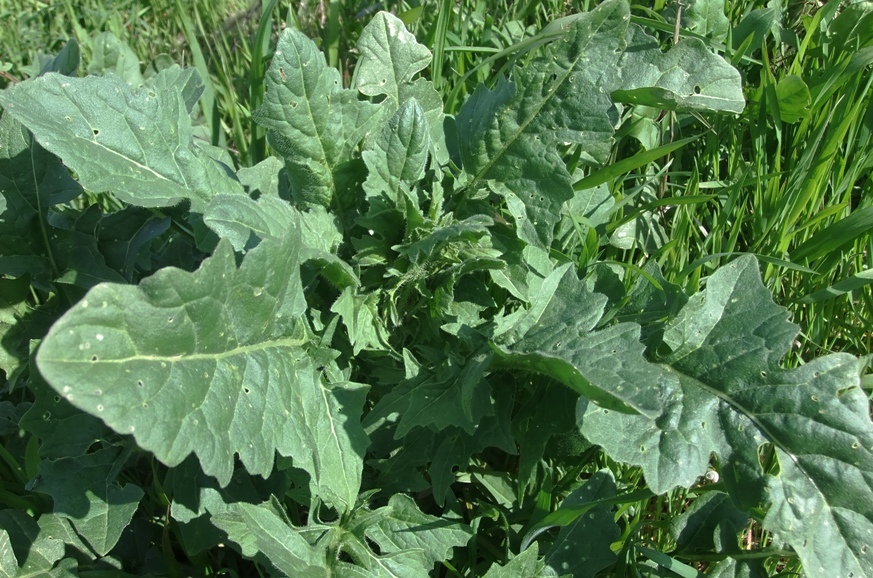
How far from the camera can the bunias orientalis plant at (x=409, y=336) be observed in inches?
78.7

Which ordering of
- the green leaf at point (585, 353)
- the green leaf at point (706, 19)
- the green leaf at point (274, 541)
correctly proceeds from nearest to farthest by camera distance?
the green leaf at point (585, 353) < the green leaf at point (274, 541) < the green leaf at point (706, 19)

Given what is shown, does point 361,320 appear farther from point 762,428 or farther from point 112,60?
point 112,60

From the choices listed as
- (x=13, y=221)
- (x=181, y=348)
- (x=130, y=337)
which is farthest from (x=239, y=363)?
(x=13, y=221)

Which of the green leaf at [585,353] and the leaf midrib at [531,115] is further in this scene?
the leaf midrib at [531,115]

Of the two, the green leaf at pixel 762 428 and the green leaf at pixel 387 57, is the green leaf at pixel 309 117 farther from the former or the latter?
the green leaf at pixel 762 428

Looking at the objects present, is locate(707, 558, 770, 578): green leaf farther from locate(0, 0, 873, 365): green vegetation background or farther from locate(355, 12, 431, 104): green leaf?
locate(355, 12, 431, 104): green leaf

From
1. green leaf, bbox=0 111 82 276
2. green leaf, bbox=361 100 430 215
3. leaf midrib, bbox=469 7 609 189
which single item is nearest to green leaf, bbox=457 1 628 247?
leaf midrib, bbox=469 7 609 189

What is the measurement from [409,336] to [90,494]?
41.9 inches

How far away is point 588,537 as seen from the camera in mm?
2412

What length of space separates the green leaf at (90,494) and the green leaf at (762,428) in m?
1.37

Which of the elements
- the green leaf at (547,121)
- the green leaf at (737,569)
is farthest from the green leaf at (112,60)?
the green leaf at (737,569)

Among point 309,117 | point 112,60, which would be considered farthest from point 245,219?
point 112,60

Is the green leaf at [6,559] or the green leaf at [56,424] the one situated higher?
the green leaf at [56,424]

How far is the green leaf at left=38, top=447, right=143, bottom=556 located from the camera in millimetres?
2354
